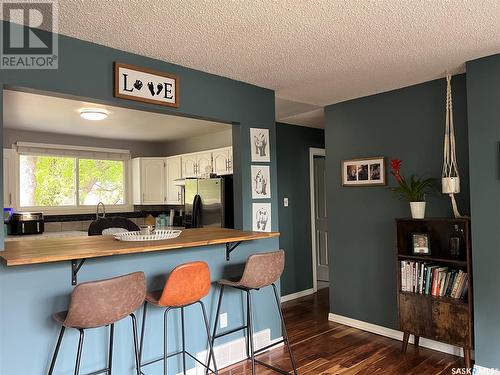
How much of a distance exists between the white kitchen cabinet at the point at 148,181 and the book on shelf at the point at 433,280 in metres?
4.11

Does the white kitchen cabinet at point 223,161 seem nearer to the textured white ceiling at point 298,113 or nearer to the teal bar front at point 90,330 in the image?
the textured white ceiling at point 298,113

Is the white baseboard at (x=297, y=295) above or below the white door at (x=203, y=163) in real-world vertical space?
below

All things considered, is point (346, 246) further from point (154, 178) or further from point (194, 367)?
point (154, 178)

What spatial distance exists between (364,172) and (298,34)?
6.43ft

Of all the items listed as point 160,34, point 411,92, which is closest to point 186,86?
point 160,34

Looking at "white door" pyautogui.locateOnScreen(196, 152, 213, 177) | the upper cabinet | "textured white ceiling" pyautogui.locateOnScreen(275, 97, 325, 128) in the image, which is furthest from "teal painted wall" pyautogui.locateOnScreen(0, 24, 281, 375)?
the upper cabinet

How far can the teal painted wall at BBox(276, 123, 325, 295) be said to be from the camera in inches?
195

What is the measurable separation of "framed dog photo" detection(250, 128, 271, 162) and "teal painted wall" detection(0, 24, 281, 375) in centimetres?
7

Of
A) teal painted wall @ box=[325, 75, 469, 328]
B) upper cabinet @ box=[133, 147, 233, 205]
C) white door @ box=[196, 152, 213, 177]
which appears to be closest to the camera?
teal painted wall @ box=[325, 75, 469, 328]

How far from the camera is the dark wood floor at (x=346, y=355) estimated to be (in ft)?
9.64

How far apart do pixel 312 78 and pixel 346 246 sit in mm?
1892

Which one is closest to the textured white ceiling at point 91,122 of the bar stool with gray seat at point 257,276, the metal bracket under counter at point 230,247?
the metal bracket under counter at point 230,247

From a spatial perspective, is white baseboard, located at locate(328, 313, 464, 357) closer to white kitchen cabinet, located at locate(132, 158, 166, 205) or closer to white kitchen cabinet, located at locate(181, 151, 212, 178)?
white kitchen cabinet, located at locate(181, 151, 212, 178)

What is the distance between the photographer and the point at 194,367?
9.25 feet
